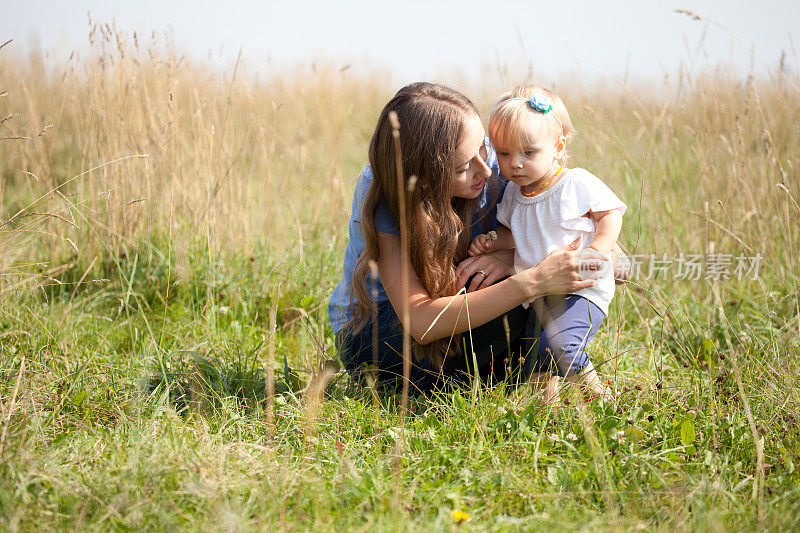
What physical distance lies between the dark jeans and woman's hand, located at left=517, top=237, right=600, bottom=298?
23cm

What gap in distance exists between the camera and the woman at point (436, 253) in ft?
6.11

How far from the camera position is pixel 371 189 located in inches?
76.8

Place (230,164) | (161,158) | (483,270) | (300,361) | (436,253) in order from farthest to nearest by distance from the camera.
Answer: (230,164) < (161,158) < (300,361) < (483,270) < (436,253)

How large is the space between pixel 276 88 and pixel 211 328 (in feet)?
6.62

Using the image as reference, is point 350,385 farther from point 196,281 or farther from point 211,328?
point 196,281

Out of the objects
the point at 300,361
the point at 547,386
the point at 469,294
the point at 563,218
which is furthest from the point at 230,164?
the point at 547,386

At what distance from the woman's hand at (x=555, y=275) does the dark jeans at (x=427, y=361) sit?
0.23m

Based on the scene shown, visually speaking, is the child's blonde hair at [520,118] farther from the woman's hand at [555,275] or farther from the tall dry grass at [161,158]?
the tall dry grass at [161,158]

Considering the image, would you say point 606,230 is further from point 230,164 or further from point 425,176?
point 230,164

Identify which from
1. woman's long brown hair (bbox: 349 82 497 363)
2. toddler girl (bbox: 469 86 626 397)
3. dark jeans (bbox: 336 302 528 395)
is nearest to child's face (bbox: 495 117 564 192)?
toddler girl (bbox: 469 86 626 397)

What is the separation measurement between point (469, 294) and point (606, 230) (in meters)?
0.46

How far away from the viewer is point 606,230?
1940 mm

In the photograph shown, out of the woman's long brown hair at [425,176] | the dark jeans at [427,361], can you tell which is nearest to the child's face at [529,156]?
the woman's long brown hair at [425,176]

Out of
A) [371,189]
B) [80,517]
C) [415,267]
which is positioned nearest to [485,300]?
[415,267]
